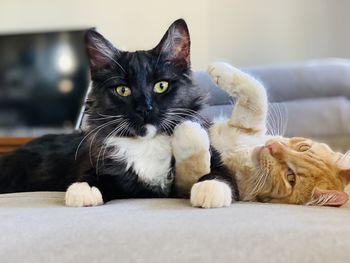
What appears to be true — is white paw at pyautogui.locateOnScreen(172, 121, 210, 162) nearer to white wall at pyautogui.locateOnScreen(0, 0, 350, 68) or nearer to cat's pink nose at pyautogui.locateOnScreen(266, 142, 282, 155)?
cat's pink nose at pyautogui.locateOnScreen(266, 142, 282, 155)

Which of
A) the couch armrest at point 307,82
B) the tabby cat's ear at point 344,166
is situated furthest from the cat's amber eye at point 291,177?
the couch armrest at point 307,82

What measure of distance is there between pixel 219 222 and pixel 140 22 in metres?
2.81

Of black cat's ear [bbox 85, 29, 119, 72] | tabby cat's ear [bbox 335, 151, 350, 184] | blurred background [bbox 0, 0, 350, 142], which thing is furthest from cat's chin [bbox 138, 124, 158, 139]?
blurred background [bbox 0, 0, 350, 142]

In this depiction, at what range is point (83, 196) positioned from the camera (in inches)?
40.1

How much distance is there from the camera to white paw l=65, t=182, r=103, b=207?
101 centimetres

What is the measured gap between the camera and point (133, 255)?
2.15 feet

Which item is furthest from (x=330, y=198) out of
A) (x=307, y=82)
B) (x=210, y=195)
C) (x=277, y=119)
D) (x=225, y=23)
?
(x=225, y=23)

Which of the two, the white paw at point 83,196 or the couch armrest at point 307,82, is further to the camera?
the couch armrest at point 307,82

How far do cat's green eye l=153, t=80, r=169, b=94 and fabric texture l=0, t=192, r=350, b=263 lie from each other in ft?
1.18

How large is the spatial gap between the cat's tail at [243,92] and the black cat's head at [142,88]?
3.6 inches

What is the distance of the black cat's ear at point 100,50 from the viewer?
3.84ft

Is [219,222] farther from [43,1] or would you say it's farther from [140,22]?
[43,1]

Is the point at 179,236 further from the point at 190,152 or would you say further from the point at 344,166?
the point at 344,166

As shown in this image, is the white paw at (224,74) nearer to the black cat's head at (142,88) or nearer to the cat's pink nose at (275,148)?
the black cat's head at (142,88)
